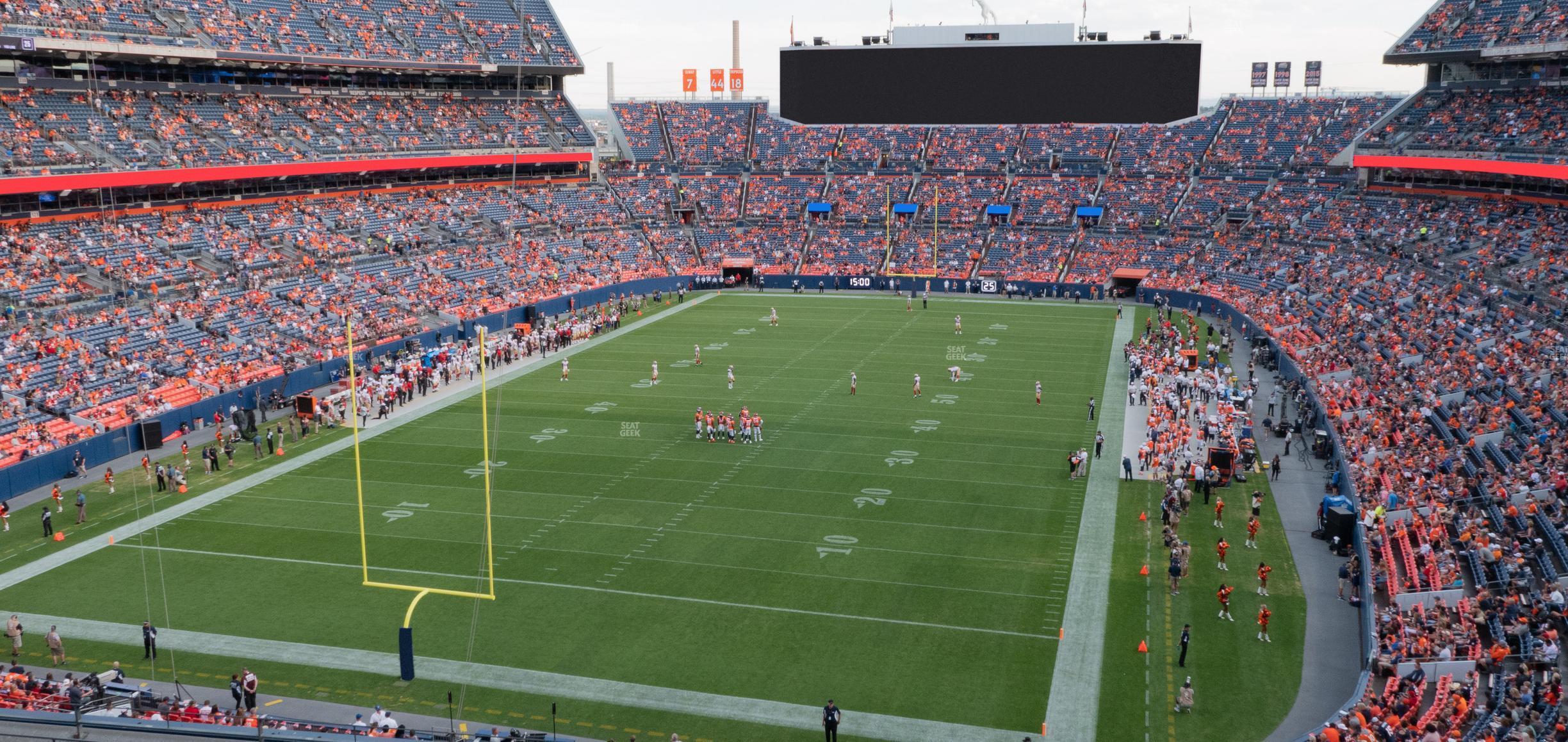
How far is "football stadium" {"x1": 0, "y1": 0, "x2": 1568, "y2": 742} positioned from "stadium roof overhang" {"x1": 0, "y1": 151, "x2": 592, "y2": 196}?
186 mm

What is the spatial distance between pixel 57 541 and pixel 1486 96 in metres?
53.6

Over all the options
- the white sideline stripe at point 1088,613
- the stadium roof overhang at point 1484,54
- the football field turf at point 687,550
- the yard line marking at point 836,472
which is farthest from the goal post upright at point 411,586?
the stadium roof overhang at point 1484,54

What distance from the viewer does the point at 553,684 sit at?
1775cm

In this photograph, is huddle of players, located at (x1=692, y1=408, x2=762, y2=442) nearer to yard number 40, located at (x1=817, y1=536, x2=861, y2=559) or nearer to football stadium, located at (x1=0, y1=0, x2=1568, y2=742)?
football stadium, located at (x1=0, y1=0, x2=1568, y2=742)

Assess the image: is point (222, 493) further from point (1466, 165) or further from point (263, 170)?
point (1466, 165)

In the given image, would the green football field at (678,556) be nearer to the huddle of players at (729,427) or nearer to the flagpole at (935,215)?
the huddle of players at (729,427)

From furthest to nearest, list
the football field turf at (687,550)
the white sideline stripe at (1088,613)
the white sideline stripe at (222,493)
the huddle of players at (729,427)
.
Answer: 1. the huddle of players at (729,427)
2. the white sideline stripe at (222,493)
3. the football field turf at (687,550)
4. the white sideline stripe at (1088,613)

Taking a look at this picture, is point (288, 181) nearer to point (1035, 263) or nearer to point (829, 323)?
point (829, 323)

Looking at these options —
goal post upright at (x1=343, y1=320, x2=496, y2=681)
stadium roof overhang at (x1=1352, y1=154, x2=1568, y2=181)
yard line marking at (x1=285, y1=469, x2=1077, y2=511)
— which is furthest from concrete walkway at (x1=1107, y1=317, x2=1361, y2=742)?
stadium roof overhang at (x1=1352, y1=154, x2=1568, y2=181)

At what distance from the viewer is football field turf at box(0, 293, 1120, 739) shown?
60.8 ft

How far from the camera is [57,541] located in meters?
24.1

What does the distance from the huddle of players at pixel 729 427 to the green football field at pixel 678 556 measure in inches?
13.3

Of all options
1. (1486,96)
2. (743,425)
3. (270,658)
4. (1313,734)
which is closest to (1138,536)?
(1313,734)

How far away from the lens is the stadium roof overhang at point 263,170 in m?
39.2
